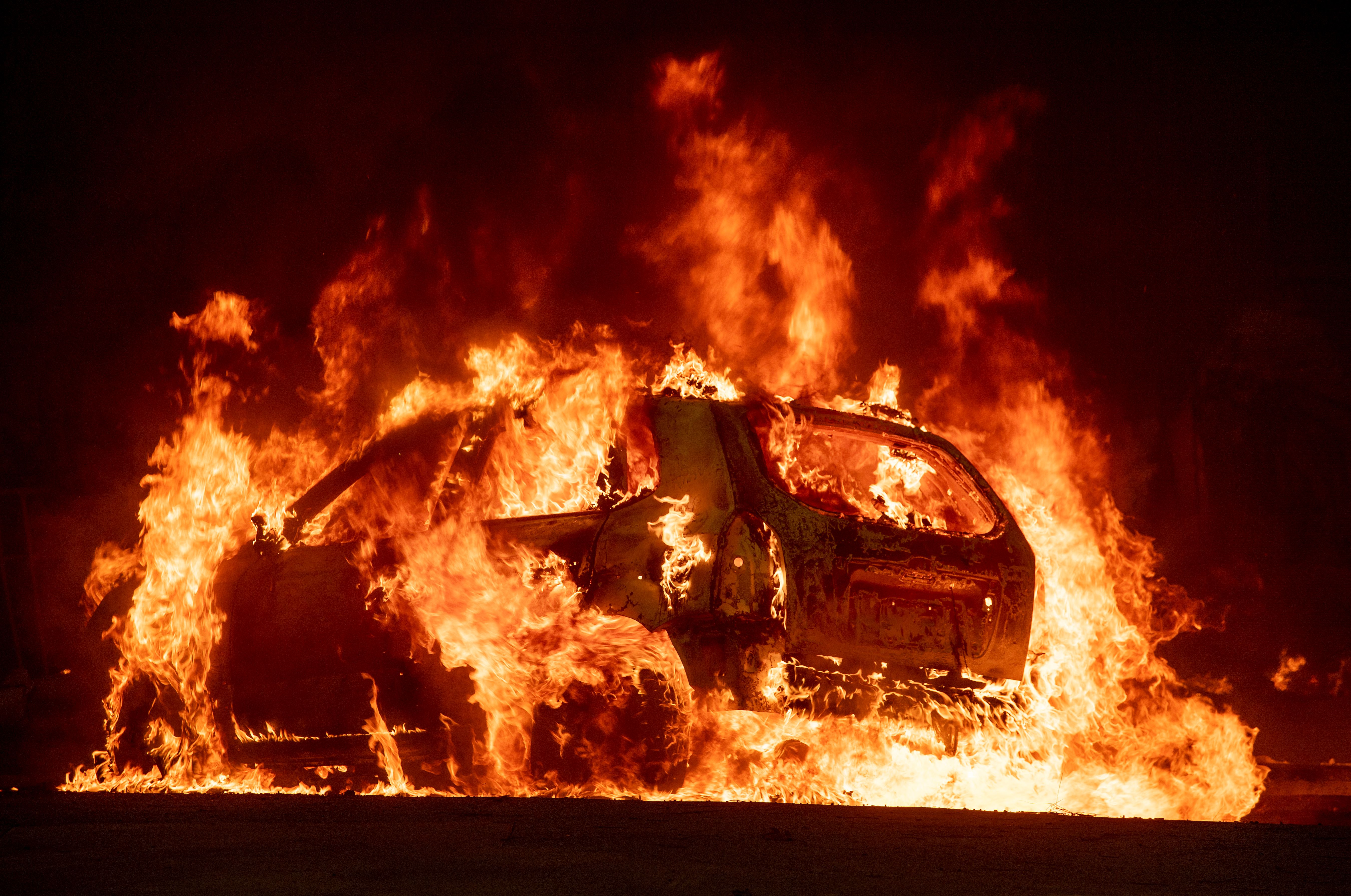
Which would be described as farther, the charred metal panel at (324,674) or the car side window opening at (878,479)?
the car side window opening at (878,479)

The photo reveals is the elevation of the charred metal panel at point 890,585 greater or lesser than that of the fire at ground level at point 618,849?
greater

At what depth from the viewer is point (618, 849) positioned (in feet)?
10.8

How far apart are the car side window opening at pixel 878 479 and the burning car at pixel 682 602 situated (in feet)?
0.07

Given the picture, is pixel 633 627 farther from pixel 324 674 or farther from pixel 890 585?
pixel 324 674

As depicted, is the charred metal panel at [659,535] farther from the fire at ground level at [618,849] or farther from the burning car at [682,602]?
the fire at ground level at [618,849]

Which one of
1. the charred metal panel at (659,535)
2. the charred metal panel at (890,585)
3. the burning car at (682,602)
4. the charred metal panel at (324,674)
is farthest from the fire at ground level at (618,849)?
the charred metal panel at (659,535)

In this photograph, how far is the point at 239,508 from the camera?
6.25 m

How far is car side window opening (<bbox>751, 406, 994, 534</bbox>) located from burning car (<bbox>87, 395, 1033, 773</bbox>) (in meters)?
0.02

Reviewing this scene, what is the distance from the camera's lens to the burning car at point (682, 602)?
4074 mm

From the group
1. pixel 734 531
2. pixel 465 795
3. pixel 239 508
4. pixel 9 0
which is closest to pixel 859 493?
pixel 734 531

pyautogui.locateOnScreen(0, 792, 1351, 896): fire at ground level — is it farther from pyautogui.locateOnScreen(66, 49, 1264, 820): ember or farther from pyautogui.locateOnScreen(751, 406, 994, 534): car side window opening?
pyautogui.locateOnScreen(751, 406, 994, 534): car side window opening

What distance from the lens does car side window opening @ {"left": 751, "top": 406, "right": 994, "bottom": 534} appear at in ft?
14.9

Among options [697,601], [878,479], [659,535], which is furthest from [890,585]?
[878,479]

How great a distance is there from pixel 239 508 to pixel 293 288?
4257 mm
